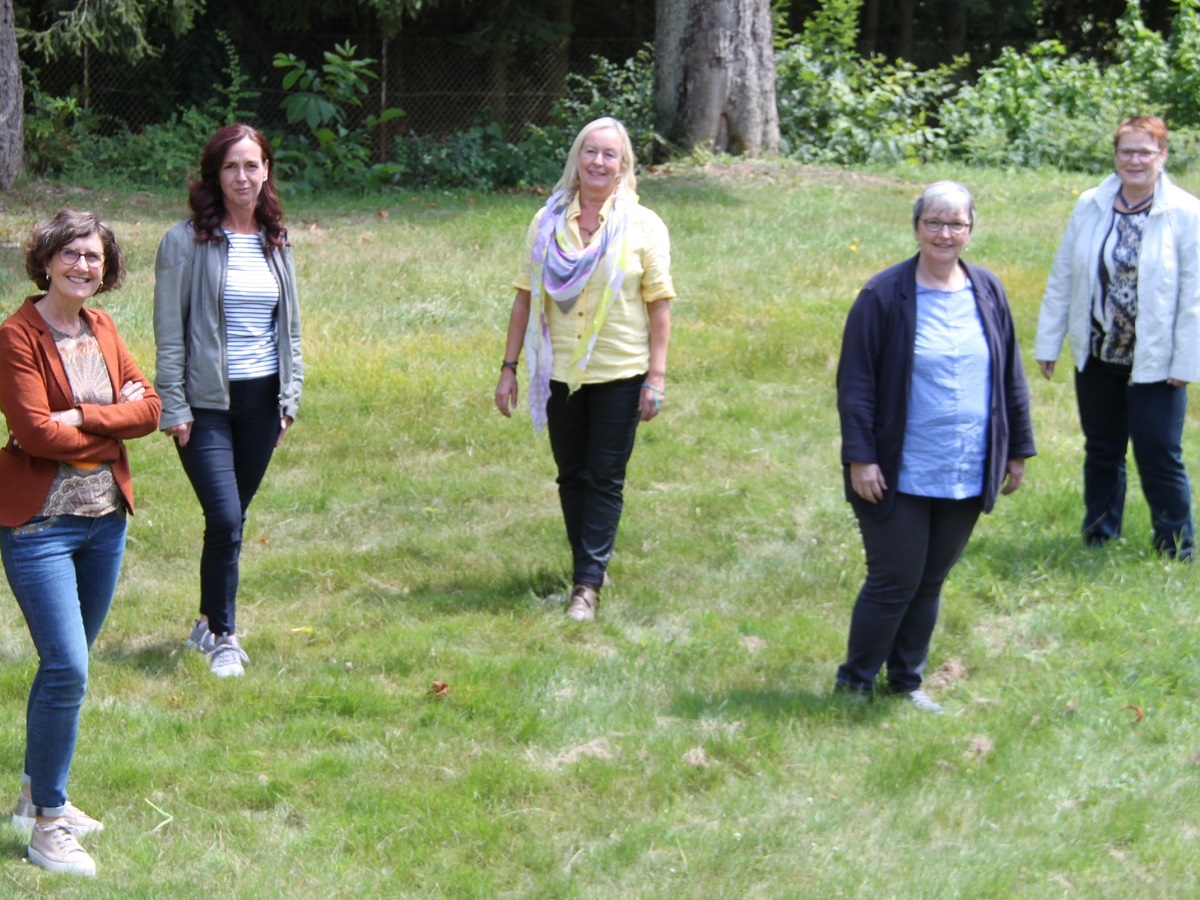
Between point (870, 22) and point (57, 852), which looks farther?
point (870, 22)

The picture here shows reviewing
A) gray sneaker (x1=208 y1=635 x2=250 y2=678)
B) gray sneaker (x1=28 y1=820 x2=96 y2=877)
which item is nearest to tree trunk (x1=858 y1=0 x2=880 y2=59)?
gray sneaker (x1=208 y1=635 x2=250 y2=678)

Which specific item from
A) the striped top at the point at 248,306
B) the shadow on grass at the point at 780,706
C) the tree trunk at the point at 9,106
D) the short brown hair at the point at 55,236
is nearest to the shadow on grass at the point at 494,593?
the shadow on grass at the point at 780,706

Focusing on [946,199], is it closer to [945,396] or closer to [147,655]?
[945,396]

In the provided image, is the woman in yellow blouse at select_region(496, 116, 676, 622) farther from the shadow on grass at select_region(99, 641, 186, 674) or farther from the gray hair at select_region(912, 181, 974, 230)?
the shadow on grass at select_region(99, 641, 186, 674)

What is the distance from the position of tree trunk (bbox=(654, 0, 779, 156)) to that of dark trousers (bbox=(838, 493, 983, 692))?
12.6m

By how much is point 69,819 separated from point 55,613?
0.67m

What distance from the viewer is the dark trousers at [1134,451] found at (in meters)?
6.40

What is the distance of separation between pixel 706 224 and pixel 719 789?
941 cm

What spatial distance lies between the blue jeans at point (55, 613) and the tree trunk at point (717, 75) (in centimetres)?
1371

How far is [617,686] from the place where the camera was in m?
5.51

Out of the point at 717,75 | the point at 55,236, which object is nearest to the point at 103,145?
the point at 717,75

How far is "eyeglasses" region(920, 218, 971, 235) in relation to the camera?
187 inches

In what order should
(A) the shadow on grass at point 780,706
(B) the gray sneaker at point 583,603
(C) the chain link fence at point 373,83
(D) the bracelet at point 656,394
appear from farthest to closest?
(C) the chain link fence at point 373,83, (B) the gray sneaker at point 583,603, (D) the bracelet at point 656,394, (A) the shadow on grass at point 780,706

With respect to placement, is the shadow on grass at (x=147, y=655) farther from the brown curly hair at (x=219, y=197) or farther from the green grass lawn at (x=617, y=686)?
the brown curly hair at (x=219, y=197)
